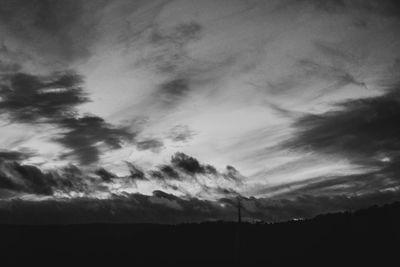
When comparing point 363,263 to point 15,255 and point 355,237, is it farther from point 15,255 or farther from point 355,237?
point 15,255

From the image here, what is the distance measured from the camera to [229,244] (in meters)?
121

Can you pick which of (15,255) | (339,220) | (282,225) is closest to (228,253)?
(282,225)

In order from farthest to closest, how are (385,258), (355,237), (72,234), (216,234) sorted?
(72,234), (216,234), (355,237), (385,258)

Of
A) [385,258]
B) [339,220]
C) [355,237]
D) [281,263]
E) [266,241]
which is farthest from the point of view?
[266,241]

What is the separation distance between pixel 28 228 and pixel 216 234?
109653mm

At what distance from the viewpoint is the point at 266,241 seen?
370 feet

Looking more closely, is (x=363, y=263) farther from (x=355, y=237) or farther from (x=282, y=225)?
(x=282, y=225)

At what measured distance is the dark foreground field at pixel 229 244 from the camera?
80438mm

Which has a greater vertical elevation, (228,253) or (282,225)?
(282,225)

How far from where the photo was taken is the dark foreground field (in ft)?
264

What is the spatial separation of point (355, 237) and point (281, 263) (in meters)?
16.7

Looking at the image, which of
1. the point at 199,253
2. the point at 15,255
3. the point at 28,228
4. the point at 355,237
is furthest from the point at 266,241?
the point at 28,228

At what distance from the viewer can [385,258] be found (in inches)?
2717

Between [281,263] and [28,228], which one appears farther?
[28,228]
